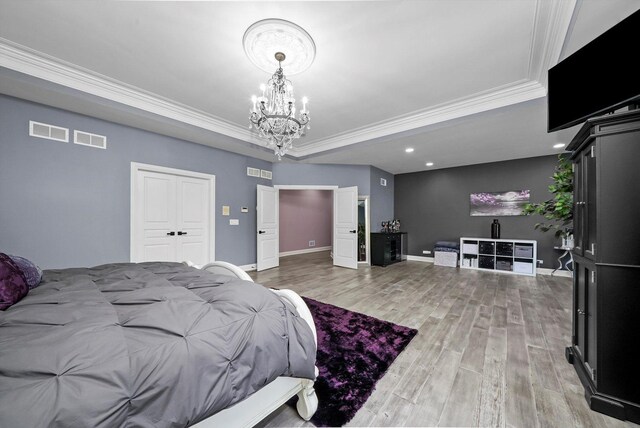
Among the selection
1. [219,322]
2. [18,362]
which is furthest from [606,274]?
[18,362]

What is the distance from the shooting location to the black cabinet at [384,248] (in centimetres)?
598

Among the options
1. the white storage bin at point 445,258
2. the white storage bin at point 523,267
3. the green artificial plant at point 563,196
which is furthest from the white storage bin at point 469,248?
the green artificial plant at point 563,196

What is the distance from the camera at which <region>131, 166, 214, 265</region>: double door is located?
3.67 metres

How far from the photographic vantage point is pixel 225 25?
207 centimetres

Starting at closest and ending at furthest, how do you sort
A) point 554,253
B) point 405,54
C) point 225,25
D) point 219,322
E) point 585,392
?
point 219,322 → point 585,392 → point 225,25 → point 405,54 → point 554,253

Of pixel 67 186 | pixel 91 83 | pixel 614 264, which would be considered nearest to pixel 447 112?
pixel 614 264

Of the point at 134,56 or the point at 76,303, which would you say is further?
the point at 134,56

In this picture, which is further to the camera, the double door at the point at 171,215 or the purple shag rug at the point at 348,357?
the double door at the point at 171,215

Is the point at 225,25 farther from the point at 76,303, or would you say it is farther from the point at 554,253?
the point at 554,253

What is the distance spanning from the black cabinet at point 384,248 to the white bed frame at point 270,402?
15.3ft

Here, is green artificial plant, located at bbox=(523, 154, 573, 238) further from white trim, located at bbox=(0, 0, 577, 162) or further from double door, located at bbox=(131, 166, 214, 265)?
double door, located at bbox=(131, 166, 214, 265)

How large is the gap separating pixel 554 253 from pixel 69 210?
836cm

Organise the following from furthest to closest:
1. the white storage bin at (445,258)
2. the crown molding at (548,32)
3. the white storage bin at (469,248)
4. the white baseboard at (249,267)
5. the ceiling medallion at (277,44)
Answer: the white storage bin at (445,258) < the white storage bin at (469,248) < the white baseboard at (249,267) < the ceiling medallion at (277,44) < the crown molding at (548,32)

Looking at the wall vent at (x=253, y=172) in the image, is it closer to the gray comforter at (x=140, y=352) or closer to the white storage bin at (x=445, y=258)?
the gray comforter at (x=140, y=352)
